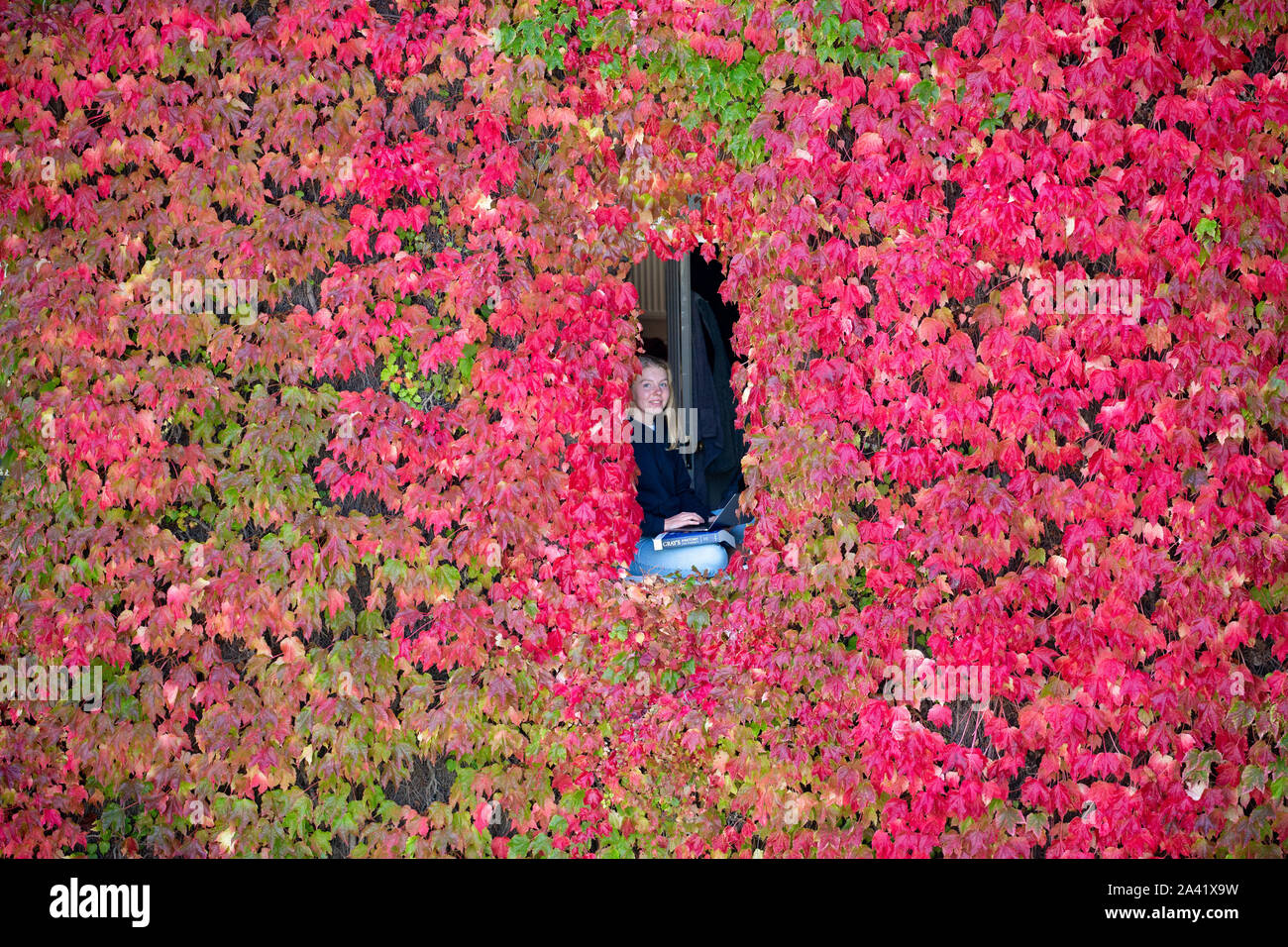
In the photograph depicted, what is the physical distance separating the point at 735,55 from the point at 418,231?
4.60 feet

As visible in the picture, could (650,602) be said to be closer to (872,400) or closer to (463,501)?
(463,501)

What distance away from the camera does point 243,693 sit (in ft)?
13.2

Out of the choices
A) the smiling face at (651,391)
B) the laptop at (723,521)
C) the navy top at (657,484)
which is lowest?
the laptop at (723,521)

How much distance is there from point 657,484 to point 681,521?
210 mm

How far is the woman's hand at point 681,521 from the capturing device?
440cm

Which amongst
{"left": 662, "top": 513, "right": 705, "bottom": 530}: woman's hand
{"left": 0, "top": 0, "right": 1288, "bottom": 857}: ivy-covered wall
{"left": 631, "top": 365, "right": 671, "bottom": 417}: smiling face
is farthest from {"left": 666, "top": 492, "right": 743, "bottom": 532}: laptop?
{"left": 631, "top": 365, "right": 671, "bottom": 417}: smiling face

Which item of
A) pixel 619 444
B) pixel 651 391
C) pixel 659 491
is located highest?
pixel 651 391

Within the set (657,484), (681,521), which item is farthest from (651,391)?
(681,521)

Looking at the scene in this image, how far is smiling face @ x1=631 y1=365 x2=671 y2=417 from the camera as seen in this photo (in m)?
4.43

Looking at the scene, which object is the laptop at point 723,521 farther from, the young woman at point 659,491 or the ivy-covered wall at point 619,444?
the ivy-covered wall at point 619,444

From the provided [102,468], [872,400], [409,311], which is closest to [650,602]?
[872,400]

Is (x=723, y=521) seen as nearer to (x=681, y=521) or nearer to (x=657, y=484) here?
(x=681, y=521)

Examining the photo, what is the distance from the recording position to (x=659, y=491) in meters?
4.49

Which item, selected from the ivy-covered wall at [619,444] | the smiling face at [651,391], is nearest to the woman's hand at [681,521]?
the ivy-covered wall at [619,444]
